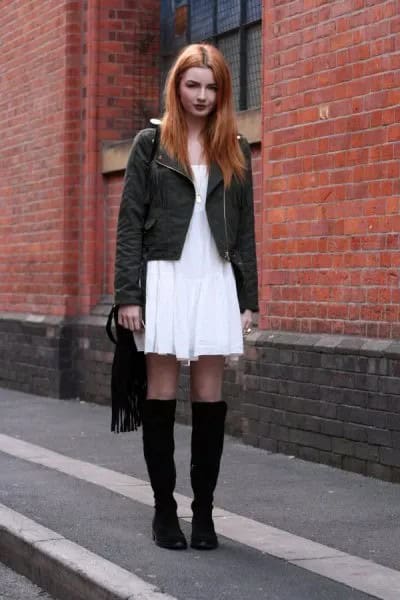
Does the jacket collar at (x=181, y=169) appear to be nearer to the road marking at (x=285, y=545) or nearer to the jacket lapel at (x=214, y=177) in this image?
the jacket lapel at (x=214, y=177)

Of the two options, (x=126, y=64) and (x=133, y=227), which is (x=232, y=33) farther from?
(x=133, y=227)

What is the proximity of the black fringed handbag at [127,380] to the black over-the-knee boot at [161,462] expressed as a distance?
0.07m

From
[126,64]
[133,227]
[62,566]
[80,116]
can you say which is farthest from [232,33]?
[62,566]

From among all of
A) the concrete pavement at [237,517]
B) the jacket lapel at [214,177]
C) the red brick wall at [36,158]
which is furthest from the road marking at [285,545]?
the red brick wall at [36,158]

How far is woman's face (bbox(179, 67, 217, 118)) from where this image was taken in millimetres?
5625

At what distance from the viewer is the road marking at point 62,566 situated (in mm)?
4910

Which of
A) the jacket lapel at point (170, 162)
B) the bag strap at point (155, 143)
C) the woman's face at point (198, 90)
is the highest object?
the woman's face at point (198, 90)

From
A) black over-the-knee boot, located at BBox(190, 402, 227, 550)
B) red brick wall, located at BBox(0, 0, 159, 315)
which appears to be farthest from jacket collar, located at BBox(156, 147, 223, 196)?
red brick wall, located at BBox(0, 0, 159, 315)

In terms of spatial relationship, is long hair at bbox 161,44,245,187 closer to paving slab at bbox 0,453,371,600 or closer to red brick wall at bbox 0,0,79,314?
paving slab at bbox 0,453,371,600

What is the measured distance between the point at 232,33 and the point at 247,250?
570cm

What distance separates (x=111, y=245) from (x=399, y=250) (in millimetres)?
5168

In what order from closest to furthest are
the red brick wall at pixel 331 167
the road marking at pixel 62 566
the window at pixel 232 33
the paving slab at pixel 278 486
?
the road marking at pixel 62 566 → the paving slab at pixel 278 486 → the red brick wall at pixel 331 167 → the window at pixel 232 33

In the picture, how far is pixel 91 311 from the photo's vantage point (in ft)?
41.7

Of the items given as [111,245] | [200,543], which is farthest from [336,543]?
[111,245]
